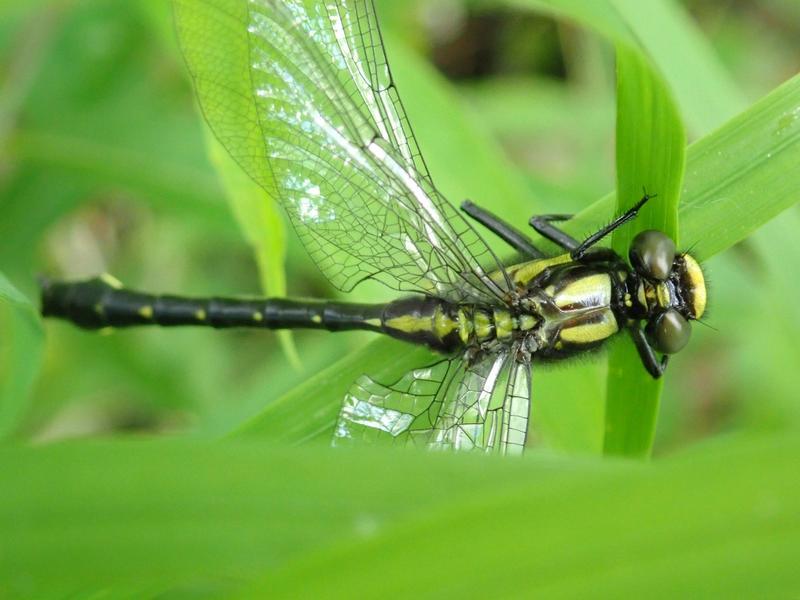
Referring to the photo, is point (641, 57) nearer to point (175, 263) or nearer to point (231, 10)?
point (231, 10)

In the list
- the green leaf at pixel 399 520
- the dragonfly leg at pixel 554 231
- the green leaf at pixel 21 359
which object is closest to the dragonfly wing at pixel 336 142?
the dragonfly leg at pixel 554 231

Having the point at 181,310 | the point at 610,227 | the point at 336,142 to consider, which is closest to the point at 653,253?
the point at 610,227

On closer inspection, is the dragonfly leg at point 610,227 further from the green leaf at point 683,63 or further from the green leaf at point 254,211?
the green leaf at point 254,211

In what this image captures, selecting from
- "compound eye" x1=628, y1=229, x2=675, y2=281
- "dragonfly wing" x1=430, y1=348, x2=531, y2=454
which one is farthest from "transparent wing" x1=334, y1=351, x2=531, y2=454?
"compound eye" x1=628, y1=229, x2=675, y2=281

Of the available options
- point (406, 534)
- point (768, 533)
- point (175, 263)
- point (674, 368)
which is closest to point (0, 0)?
point (175, 263)

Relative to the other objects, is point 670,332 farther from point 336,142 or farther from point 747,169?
point 336,142

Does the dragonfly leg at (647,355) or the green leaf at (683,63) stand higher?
the green leaf at (683,63)
